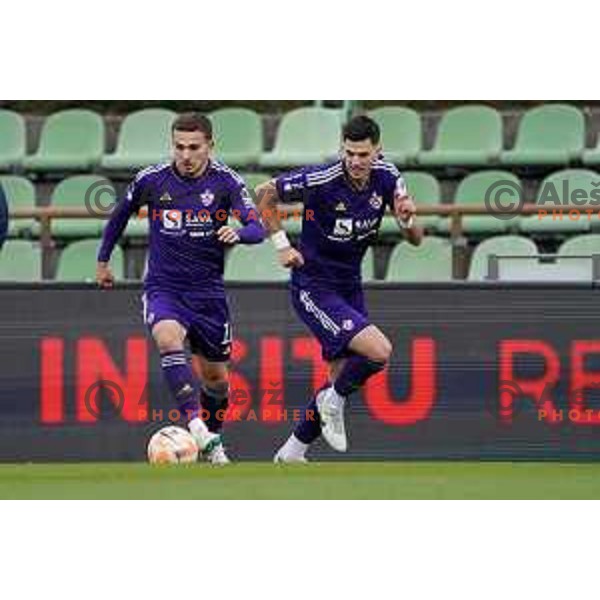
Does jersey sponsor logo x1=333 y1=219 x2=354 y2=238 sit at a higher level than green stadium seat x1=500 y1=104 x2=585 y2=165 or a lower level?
lower

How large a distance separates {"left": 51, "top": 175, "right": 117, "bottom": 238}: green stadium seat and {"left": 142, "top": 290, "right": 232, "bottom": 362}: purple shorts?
4514mm

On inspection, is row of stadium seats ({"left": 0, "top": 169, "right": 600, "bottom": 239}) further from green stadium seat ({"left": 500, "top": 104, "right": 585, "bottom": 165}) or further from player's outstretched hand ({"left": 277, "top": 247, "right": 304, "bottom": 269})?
player's outstretched hand ({"left": 277, "top": 247, "right": 304, "bottom": 269})

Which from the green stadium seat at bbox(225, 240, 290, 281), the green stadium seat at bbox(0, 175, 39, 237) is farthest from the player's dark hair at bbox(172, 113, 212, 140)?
the green stadium seat at bbox(0, 175, 39, 237)

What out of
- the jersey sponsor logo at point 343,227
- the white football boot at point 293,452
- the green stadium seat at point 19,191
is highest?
the green stadium seat at point 19,191

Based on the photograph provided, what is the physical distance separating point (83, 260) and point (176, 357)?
4282 mm

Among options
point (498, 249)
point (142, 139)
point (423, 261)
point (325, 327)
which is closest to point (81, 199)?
point (142, 139)

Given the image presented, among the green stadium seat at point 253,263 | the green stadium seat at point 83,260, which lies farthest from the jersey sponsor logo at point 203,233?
the green stadium seat at point 83,260

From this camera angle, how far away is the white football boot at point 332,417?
13.5 m

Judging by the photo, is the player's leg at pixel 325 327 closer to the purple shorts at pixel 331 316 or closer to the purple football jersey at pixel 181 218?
the purple shorts at pixel 331 316

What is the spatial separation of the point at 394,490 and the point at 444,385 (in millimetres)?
4565

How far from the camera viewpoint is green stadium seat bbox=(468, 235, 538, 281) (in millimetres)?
16234

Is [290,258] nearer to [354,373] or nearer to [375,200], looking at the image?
[375,200]

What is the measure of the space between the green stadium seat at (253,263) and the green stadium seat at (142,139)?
2051 mm

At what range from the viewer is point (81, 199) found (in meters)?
18.4
